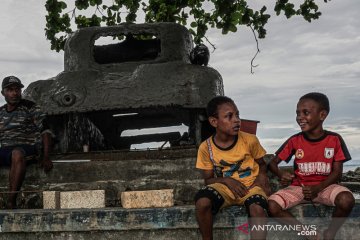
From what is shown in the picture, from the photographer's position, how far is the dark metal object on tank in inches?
286

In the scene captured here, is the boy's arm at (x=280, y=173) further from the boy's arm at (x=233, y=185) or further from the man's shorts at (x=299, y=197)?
the boy's arm at (x=233, y=185)

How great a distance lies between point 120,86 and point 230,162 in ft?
11.8

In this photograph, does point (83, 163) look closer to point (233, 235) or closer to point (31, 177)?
point (31, 177)

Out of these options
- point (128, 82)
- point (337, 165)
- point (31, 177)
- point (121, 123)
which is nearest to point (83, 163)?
point (31, 177)

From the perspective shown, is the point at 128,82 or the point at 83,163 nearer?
the point at 83,163

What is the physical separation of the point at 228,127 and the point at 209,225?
0.82 metres

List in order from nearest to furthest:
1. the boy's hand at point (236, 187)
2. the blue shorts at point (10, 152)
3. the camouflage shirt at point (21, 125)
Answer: the boy's hand at point (236, 187), the blue shorts at point (10, 152), the camouflage shirt at point (21, 125)

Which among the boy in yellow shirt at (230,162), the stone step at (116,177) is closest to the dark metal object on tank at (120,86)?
the stone step at (116,177)

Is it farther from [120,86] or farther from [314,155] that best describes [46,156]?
[314,155]

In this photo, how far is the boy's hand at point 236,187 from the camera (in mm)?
3888

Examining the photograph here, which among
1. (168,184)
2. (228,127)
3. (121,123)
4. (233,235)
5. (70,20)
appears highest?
(70,20)

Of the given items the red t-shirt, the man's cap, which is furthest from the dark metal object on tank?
the red t-shirt

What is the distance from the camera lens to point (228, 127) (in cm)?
411

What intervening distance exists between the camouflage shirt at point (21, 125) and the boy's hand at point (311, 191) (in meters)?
3.56
